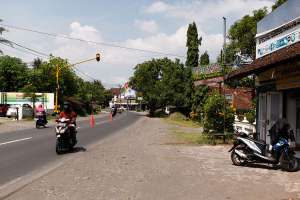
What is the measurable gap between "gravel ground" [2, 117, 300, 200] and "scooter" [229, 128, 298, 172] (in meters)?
0.29

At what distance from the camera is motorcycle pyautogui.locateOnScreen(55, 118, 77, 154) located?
650 inches

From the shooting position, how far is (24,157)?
50.8 feet

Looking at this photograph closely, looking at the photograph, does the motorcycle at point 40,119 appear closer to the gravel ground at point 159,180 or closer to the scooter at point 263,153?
the gravel ground at point 159,180

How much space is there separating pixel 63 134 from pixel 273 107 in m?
8.02

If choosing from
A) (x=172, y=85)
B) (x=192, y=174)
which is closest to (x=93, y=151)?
(x=192, y=174)

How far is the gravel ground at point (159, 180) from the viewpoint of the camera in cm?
928

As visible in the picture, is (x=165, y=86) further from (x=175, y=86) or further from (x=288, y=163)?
(x=288, y=163)

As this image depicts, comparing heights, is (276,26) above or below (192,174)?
above

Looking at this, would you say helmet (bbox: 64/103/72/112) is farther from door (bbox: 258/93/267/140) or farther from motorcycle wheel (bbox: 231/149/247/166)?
door (bbox: 258/93/267/140)

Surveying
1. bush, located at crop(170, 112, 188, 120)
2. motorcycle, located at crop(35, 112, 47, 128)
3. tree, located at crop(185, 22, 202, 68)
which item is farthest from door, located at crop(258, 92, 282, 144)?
tree, located at crop(185, 22, 202, 68)

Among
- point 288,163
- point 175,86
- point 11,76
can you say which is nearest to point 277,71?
point 288,163

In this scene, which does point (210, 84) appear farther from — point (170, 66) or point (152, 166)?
point (152, 166)

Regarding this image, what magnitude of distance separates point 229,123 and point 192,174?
33.8 ft

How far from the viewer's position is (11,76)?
8212 centimetres
